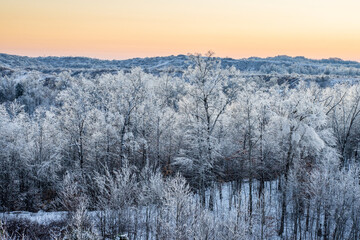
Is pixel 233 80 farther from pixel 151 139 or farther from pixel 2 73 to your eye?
pixel 2 73

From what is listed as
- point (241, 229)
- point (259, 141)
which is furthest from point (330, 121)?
point (241, 229)

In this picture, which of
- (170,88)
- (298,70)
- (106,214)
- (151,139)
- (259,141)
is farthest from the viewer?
(298,70)

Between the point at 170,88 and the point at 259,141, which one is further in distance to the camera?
the point at 170,88

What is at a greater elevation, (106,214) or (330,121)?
(330,121)

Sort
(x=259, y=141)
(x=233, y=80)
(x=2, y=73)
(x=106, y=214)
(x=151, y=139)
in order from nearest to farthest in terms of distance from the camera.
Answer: (x=106, y=214) < (x=233, y=80) < (x=259, y=141) < (x=151, y=139) < (x=2, y=73)

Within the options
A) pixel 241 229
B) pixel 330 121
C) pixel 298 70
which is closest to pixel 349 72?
pixel 298 70

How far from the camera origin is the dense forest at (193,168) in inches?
709

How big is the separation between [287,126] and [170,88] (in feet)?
98.7

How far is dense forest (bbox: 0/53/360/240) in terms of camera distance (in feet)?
59.1

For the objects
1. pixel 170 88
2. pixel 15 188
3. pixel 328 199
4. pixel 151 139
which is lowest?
pixel 15 188

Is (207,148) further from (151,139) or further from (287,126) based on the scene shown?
(151,139)

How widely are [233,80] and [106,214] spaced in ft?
49.5

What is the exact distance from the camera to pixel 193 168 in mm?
24172

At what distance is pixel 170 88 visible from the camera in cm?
4822
